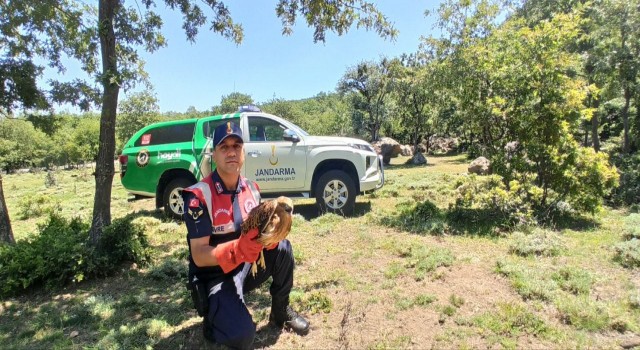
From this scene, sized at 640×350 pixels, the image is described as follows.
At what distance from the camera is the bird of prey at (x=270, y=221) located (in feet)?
7.53

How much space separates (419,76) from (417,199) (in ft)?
50.0

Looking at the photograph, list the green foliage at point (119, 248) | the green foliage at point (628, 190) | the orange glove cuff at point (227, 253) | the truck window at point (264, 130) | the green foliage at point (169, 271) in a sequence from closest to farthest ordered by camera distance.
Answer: the orange glove cuff at point (227, 253) → the green foliage at point (169, 271) → the green foliage at point (119, 248) → the truck window at point (264, 130) → the green foliage at point (628, 190)

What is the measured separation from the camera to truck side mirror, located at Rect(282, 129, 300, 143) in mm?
7141

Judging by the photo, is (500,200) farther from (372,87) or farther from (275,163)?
(372,87)

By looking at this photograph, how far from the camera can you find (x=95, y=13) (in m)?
5.58

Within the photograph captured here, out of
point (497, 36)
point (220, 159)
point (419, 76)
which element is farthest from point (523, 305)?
point (419, 76)

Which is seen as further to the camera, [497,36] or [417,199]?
[417,199]

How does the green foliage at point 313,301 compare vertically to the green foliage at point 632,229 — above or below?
below

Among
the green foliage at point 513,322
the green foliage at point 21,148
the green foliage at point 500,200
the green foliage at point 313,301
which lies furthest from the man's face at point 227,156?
the green foliage at point 21,148

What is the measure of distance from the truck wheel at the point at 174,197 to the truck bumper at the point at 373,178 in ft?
11.4

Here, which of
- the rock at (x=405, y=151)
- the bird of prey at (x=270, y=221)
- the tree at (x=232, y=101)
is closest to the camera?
the bird of prey at (x=270, y=221)

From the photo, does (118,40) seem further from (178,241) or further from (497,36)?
(497,36)

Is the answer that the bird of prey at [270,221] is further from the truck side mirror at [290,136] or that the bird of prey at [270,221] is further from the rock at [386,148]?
the rock at [386,148]

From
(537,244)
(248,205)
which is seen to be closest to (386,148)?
(537,244)
